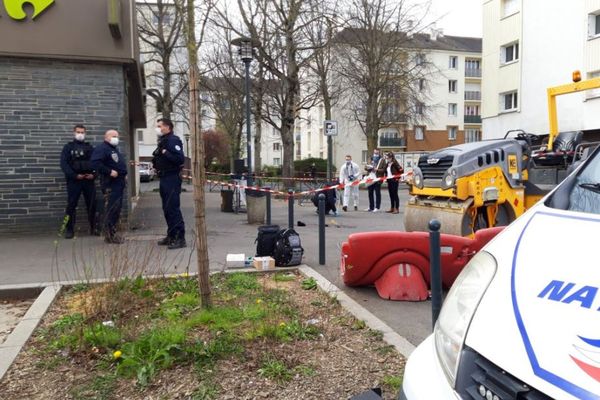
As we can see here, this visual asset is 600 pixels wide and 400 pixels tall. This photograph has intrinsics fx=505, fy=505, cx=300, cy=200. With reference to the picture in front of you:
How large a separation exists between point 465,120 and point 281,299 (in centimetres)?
6182

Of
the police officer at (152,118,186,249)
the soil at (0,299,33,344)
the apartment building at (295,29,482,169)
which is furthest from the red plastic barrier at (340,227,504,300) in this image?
the apartment building at (295,29,482,169)

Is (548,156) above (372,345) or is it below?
above

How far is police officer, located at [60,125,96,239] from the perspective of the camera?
8.59m

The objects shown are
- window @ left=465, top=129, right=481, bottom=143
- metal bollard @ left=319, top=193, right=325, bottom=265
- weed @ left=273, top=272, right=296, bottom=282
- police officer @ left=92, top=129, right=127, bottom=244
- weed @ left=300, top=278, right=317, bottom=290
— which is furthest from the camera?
window @ left=465, top=129, right=481, bottom=143

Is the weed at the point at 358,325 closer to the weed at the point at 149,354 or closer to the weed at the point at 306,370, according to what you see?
the weed at the point at 306,370

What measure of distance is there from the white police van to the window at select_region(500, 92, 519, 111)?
30.2 metres

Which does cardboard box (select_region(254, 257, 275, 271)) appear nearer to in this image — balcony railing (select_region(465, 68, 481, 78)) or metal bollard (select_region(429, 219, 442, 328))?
metal bollard (select_region(429, 219, 442, 328))

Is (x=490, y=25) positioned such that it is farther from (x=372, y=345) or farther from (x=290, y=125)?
(x=372, y=345)

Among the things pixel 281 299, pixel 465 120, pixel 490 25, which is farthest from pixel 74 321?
pixel 465 120

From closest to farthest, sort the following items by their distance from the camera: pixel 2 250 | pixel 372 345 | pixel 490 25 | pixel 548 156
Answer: pixel 372 345
pixel 2 250
pixel 548 156
pixel 490 25

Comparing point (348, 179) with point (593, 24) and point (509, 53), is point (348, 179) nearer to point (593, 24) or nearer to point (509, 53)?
point (593, 24)

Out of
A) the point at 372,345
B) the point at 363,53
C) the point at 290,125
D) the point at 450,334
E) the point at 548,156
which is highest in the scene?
the point at 363,53

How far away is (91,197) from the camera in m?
8.92

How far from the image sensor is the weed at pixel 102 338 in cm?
371
